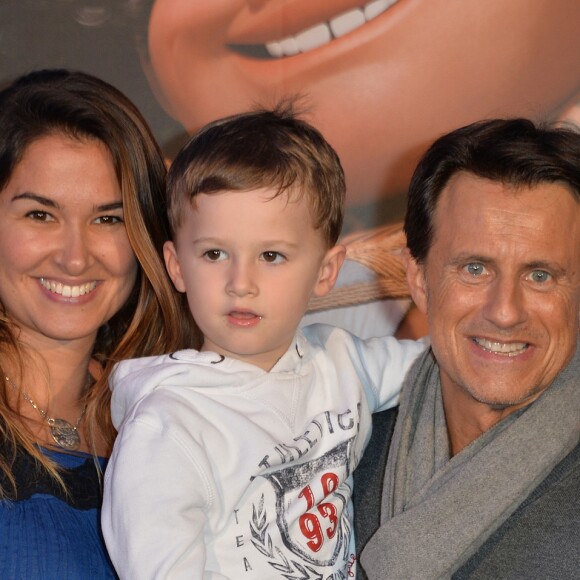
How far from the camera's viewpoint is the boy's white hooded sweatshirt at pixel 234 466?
5.78 feet

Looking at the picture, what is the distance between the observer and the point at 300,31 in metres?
3.19

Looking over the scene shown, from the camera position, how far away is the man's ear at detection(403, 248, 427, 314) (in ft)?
7.28

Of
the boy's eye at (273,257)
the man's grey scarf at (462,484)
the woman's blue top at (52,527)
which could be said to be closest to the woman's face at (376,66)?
the man's grey scarf at (462,484)

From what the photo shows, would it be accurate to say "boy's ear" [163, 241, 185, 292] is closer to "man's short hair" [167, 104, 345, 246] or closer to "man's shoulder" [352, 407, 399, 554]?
"man's short hair" [167, 104, 345, 246]

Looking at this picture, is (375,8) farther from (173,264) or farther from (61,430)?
(61,430)

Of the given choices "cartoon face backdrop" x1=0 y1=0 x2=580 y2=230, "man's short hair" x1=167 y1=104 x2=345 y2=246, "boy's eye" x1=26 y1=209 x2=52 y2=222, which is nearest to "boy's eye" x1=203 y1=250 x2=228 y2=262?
"man's short hair" x1=167 y1=104 x2=345 y2=246

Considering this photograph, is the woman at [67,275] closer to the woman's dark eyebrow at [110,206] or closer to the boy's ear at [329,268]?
the woman's dark eyebrow at [110,206]

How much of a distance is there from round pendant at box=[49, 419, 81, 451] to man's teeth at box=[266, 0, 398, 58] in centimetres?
141

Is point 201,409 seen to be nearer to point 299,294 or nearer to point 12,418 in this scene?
point 299,294

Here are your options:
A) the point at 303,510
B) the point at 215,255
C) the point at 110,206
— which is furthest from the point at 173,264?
the point at 303,510

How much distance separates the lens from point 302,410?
6.67ft

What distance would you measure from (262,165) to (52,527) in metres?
Result: 0.81

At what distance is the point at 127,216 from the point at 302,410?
58cm

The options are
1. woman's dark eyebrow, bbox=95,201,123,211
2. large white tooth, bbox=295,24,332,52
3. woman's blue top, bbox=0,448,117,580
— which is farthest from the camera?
large white tooth, bbox=295,24,332,52
